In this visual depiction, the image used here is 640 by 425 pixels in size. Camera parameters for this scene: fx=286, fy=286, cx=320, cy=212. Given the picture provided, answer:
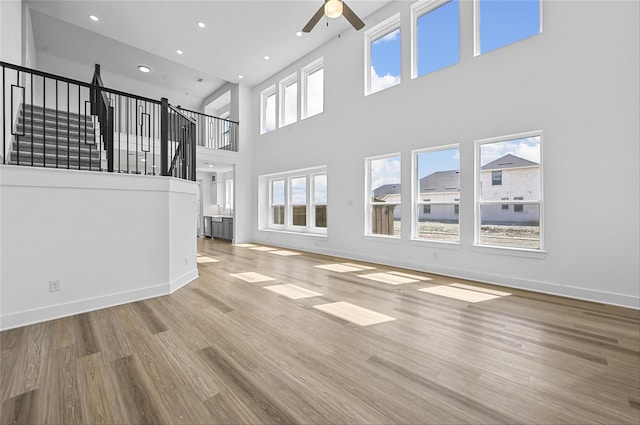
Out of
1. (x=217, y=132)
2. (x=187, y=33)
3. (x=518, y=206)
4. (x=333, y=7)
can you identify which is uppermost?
(x=187, y=33)

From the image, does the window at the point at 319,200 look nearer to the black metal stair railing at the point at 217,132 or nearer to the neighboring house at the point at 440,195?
the neighboring house at the point at 440,195

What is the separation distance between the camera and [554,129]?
3781 mm

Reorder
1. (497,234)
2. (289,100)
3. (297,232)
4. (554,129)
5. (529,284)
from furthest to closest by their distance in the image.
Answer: (289,100)
(297,232)
(497,234)
(529,284)
(554,129)

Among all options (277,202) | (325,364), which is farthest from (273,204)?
(325,364)

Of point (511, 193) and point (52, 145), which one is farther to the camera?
point (52, 145)

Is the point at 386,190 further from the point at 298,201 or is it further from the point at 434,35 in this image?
the point at 298,201

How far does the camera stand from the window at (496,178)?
14.3 ft

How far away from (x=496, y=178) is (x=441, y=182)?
86 cm

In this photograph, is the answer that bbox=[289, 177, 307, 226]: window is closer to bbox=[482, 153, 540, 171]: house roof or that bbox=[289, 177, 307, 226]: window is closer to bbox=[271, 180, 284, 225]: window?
bbox=[271, 180, 284, 225]: window

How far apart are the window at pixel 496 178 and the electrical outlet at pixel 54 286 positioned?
A: 18.7ft

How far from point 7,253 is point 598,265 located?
6.38 metres

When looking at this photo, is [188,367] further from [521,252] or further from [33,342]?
[521,252]

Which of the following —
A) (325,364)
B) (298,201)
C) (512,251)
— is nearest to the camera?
(325,364)

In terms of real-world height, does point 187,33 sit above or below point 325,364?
above
